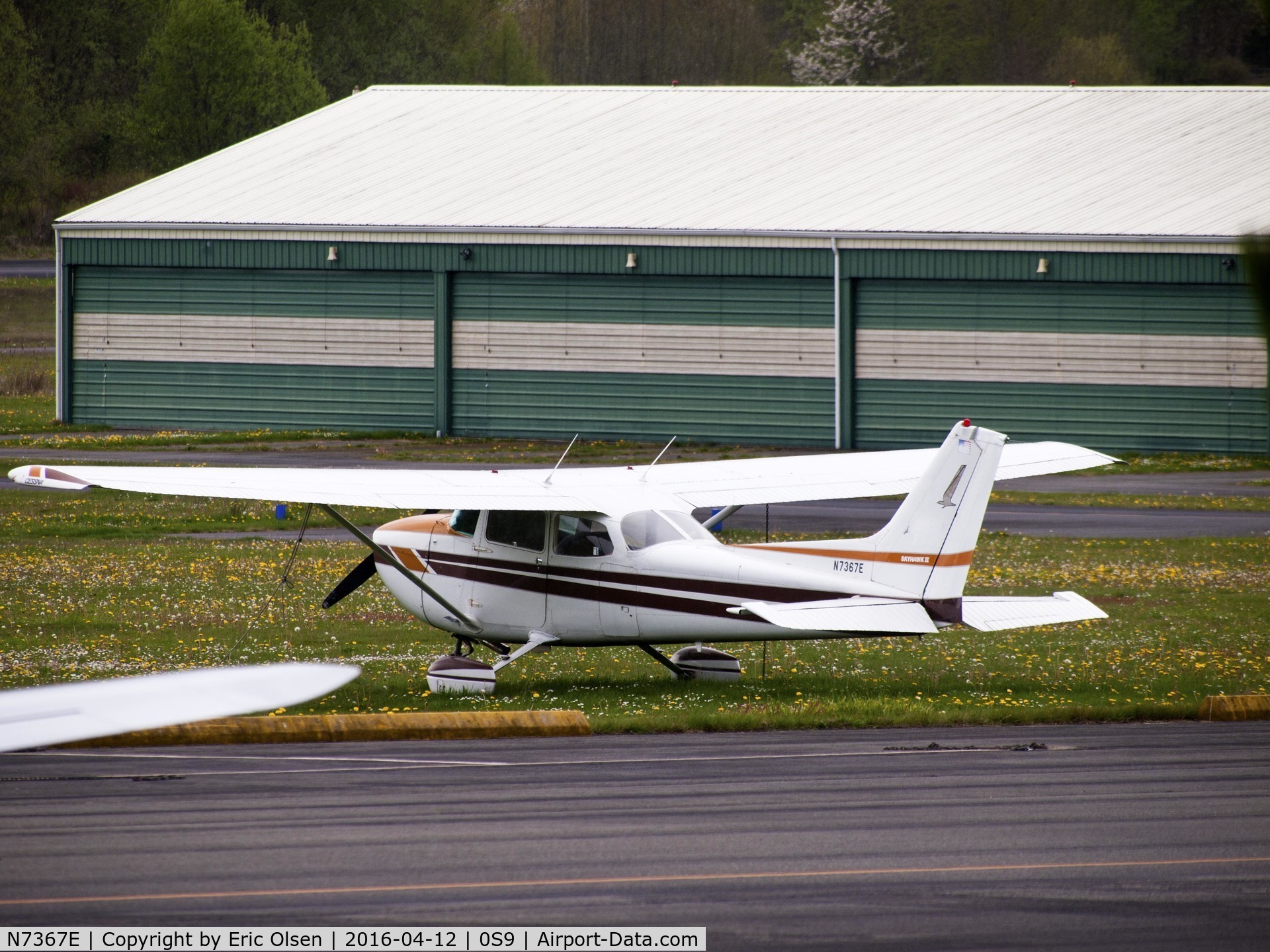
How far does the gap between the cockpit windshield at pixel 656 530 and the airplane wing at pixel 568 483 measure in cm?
14

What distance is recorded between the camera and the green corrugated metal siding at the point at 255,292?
135 feet

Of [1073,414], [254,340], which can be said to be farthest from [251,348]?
[1073,414]

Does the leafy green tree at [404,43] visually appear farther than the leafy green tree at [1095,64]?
Yes

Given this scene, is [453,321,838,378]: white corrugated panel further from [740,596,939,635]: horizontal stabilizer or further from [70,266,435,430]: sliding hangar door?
[740,596,939,635]: horizontal stabilizer

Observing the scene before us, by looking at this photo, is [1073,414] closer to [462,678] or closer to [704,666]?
[704,666]

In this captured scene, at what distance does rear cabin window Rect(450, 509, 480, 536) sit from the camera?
16438 millimetres

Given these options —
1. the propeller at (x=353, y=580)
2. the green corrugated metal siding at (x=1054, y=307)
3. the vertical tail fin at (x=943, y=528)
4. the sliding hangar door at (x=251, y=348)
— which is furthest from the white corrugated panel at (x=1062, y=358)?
the propeller at (x=353, y=580)

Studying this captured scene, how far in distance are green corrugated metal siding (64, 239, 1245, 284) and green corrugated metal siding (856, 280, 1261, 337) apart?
0.98 feet

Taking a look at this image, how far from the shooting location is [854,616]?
46.5 feet

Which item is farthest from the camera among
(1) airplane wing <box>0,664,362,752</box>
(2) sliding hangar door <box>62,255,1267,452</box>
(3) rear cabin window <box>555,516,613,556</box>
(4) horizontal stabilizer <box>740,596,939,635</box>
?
(2) sliding hangar door <box>62,255,1267,452</box>

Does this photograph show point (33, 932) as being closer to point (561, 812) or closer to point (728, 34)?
point (561, 812)

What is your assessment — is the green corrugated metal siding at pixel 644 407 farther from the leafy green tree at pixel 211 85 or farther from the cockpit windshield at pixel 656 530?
the leafy green tree at pixel 211 85

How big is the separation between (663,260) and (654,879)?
3015 cm

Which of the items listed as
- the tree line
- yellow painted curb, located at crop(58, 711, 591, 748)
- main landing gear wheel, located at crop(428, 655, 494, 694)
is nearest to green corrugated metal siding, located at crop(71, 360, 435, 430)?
main landing gear wheel, located at crop(428, 655, 494, 694)
